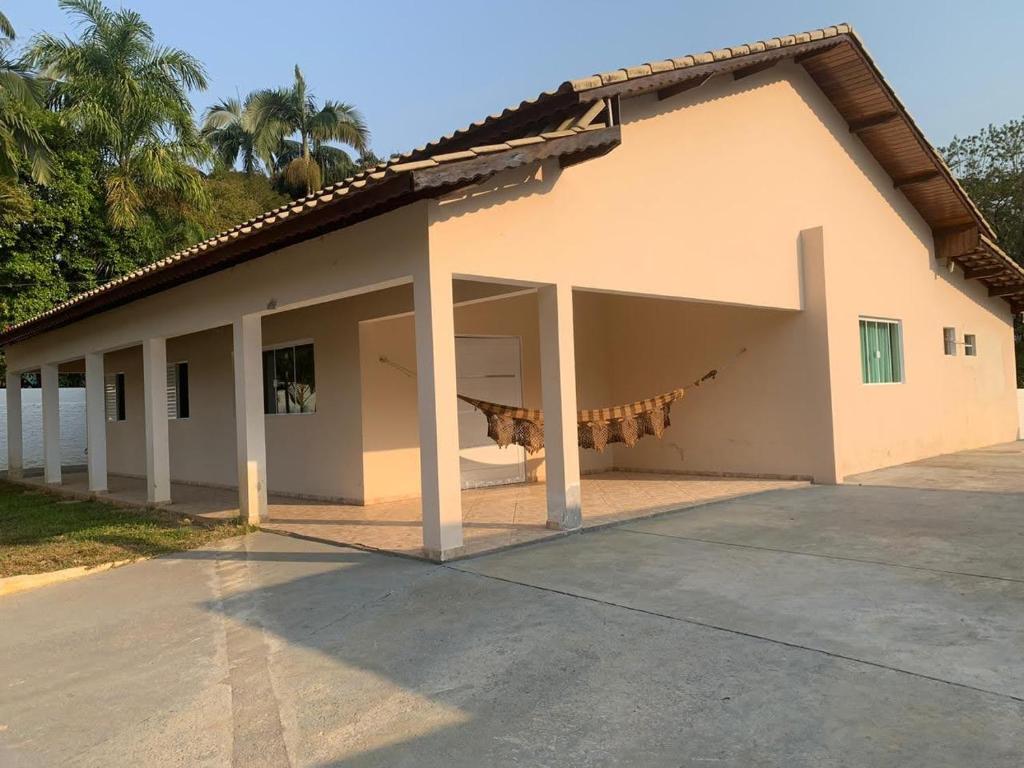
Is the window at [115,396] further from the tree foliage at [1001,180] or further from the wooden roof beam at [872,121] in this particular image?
the tree foliage at [1001,180]

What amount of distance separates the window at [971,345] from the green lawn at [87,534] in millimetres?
12095

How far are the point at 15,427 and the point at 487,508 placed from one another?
1126 centimetres

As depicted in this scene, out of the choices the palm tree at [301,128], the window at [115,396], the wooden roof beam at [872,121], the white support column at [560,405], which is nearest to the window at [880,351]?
the wooden roof beam at [872,121]

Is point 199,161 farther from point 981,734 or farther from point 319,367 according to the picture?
point 981,734

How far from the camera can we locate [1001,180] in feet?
69.1

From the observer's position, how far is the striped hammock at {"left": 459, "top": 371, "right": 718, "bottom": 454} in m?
7.86

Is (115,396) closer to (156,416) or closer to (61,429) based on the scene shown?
(61,429)

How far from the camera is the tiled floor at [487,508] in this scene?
254 inches

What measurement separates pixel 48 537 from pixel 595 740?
7025 mm

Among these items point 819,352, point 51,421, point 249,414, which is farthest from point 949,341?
point 51,421

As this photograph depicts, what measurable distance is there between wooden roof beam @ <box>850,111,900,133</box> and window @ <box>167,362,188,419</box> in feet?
35.0

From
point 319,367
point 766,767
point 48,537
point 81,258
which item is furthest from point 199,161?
point 766,767

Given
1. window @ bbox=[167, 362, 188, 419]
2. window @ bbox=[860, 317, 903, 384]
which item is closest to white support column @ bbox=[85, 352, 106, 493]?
window @ bbox=[167, 362, 188, 419]

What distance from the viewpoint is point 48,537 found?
25.1ft
